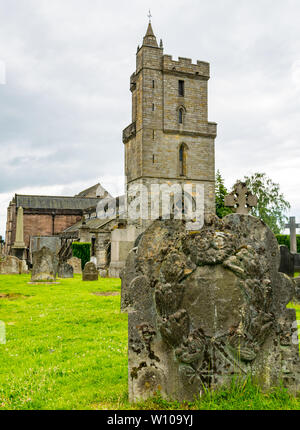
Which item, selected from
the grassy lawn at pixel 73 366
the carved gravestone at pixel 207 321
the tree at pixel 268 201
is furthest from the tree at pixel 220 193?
the carved gravestone at pixel 207 321

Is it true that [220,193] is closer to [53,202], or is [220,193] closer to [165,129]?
[165,129]

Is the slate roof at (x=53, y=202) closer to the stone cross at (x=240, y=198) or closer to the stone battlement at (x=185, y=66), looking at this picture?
Answer: the stone battlement at (x=185, y=66)

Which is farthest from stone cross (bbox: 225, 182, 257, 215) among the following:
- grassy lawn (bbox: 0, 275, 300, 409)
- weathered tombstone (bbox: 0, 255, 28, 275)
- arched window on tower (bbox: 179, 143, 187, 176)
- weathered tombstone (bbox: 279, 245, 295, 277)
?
arched window on tower (bbox: 179, 143, 187, 176)

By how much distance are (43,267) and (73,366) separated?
12.4 meters

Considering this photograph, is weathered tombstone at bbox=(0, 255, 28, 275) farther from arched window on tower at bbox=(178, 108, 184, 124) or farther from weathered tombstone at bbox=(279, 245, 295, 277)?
arched window on tower at bbox=(178, 108, 184, 124)

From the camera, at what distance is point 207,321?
356 cm

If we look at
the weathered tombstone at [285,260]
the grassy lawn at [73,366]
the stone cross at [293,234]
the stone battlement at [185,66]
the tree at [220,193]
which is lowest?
the grassy lawn at [73,366]

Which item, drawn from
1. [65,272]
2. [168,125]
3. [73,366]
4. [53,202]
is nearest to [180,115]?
[168,125]

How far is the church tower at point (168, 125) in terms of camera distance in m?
30.9

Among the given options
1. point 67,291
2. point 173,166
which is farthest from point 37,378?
point 173,166

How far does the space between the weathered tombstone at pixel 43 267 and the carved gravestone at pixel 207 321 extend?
1364 cm

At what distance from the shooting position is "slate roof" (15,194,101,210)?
53562 millimetres
